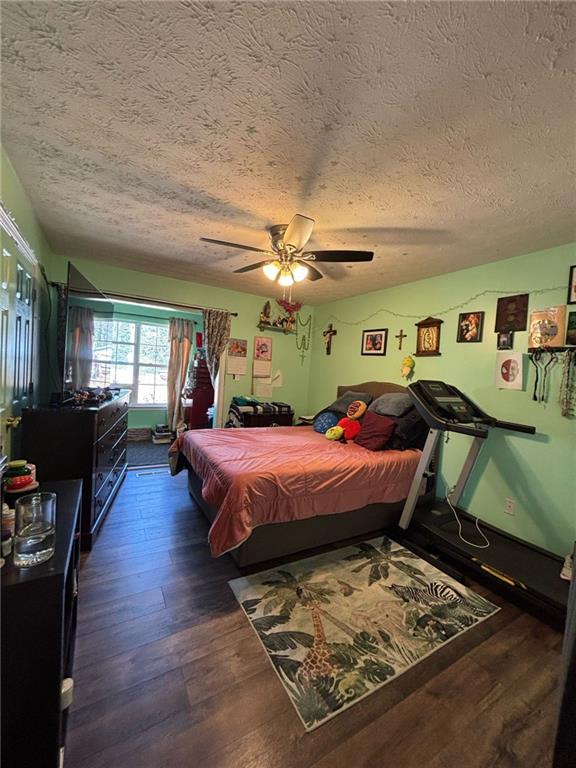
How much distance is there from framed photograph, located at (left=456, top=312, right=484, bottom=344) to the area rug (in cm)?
208

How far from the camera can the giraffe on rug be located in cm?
140

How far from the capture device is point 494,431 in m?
2.67

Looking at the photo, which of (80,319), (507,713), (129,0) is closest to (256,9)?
(129,0)

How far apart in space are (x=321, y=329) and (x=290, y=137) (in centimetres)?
348

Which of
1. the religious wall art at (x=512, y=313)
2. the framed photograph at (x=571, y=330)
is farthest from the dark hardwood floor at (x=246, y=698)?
the religious wall art at (x=512, y=313)

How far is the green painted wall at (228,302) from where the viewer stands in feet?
11.4

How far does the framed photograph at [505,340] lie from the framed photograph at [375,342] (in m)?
1.29

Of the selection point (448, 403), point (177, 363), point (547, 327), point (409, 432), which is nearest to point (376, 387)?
point (409, 432)

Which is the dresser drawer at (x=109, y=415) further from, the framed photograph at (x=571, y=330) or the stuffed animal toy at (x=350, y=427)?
the framed photograph at (x=571, y=330)

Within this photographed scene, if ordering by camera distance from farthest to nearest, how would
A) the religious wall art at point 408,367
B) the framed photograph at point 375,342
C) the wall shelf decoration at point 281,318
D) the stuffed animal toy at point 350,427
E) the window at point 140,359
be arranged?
the window at point 140,359
the wall shelf decoration at point 281,318
the framed photograph at point 375,342
the religious wall art at point 408,367
the stuffed animal toy at point 350,427

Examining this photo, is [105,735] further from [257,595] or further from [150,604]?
[257,595]

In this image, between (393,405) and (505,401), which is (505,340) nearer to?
(505,401)

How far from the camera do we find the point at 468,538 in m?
2.41

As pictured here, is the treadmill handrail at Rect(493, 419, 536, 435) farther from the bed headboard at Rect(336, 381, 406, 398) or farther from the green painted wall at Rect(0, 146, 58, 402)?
the green painted wall at Rect(0, 146, 58, 402)
